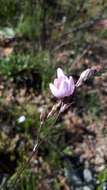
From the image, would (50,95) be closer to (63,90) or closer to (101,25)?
(101,25)

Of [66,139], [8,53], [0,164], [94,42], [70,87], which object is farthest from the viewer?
[94,42]

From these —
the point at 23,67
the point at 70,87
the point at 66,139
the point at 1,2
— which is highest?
the point at 1,2

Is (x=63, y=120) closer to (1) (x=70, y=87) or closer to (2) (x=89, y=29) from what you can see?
(2) (x=89, y=29)

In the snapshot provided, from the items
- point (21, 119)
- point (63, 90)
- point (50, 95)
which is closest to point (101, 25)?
point (50, 95)

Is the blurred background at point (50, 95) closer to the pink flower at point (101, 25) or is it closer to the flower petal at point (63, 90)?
the pink flower at point (101, 25)

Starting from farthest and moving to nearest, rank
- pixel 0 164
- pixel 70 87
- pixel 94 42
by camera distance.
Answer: pixel 94 42
pixel 0 164
pixel 70 87

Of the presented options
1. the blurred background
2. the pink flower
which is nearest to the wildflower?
the blurred background

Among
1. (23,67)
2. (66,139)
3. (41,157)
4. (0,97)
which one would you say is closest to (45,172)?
(41,157)

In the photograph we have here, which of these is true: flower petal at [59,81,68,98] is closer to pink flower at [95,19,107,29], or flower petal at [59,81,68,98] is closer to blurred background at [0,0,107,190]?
blurred background at [0,0,107,190]
